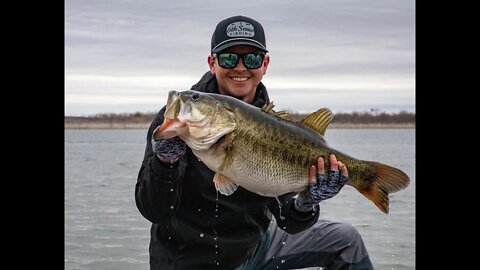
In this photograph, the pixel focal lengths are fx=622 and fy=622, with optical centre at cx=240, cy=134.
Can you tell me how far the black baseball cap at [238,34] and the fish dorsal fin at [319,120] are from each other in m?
0.78

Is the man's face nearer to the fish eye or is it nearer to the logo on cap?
the logo on cap

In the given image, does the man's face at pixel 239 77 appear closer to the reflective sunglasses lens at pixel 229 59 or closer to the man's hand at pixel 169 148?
the reflective sunglasses lens at pixel 229 59

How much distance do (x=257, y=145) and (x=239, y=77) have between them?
982 mm

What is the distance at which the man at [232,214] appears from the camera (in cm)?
444

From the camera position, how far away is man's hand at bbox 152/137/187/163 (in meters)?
3.88

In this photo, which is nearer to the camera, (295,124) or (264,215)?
(295,124)

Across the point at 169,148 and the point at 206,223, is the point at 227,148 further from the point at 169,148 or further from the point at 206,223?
the point at 206,223

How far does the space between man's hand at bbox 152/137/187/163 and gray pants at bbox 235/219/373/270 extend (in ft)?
4.82
